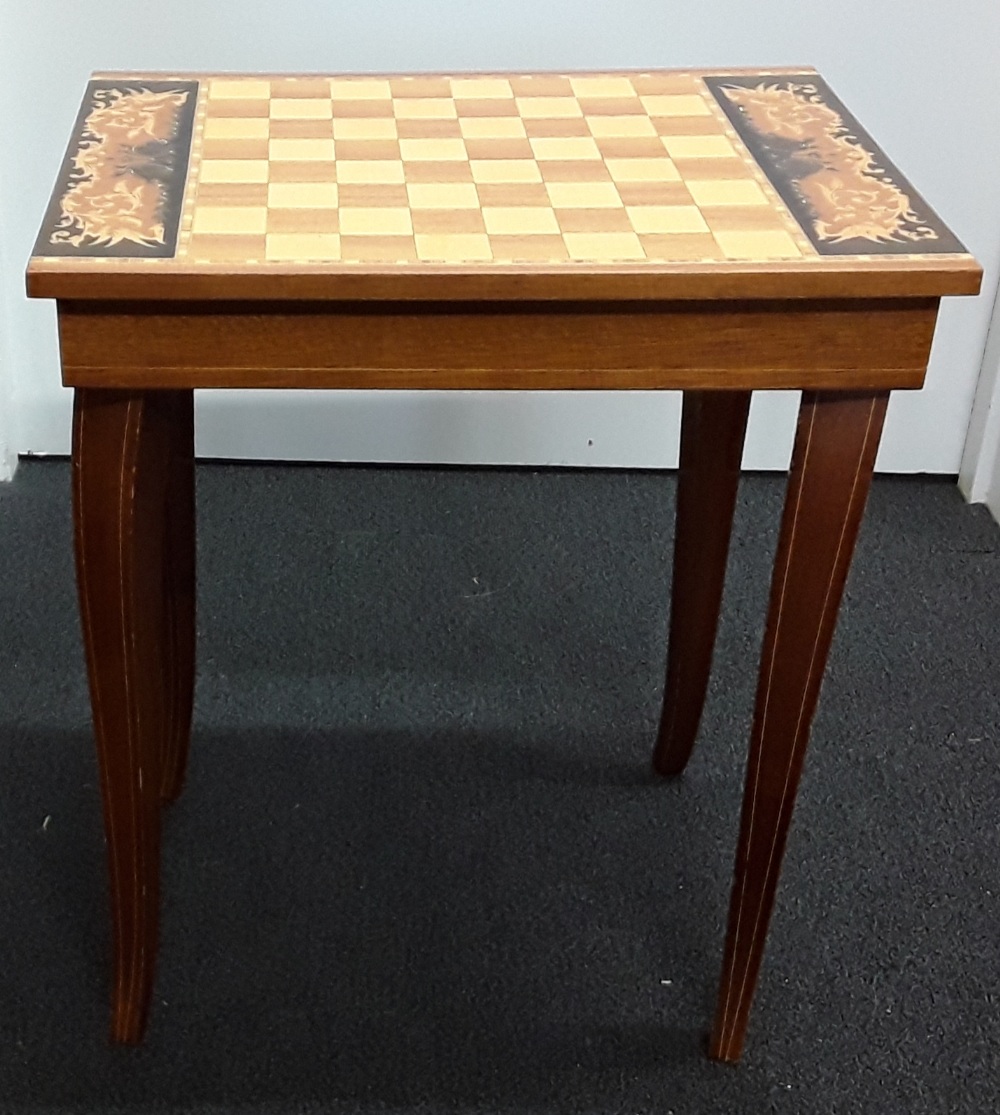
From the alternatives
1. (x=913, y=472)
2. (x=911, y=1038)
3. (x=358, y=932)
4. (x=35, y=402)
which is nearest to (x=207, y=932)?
(x=358, y=932)

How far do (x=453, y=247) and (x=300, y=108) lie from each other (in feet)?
0.97

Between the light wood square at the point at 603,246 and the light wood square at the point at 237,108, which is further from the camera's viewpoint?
the light wood square at the point at 237,108

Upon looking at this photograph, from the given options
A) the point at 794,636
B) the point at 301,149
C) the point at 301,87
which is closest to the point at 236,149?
the point at 301,149

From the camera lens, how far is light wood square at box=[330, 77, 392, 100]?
106cm

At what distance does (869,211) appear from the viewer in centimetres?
89

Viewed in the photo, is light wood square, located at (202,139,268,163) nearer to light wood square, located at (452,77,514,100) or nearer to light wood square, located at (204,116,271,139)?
light wood square, located at (204,116,271,139)

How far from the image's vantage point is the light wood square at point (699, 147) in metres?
0.97

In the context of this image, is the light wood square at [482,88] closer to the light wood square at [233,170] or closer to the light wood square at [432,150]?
the light wood square at [432,150]

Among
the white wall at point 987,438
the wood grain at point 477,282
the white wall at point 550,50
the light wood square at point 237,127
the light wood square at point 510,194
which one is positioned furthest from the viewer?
the white wall at point 987,438

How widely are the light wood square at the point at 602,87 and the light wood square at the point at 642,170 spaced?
0.15 meters

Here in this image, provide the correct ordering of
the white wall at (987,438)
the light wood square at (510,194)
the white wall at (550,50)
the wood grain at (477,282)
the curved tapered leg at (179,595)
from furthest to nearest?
1. the white wall at (987,438)
2. the white wall at (550,50)
3. the curved tapered leg at (179,595)
4. the light wood square at (510,194)
5. the wood grain at (477,282)

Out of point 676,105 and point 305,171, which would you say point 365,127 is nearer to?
point 305,171

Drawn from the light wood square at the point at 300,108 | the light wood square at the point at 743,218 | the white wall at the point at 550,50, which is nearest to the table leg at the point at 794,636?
the light wood square at the point at 743,218

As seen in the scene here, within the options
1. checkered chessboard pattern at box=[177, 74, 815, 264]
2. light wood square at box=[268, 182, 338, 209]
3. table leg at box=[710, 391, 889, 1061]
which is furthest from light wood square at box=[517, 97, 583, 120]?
table leg at box=[710, 391, 889, 1061]
